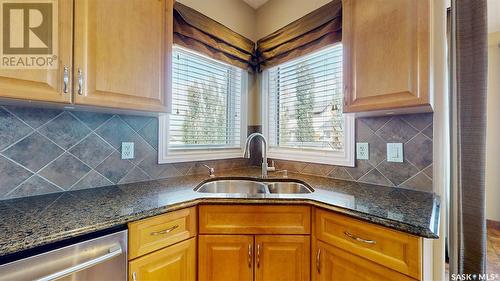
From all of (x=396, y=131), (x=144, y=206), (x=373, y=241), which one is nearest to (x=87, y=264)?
(x=144, y=206)

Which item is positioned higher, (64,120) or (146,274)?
(64,120)

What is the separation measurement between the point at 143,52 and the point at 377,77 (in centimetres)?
134

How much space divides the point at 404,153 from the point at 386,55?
2.02 ft

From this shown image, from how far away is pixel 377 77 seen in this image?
122cm

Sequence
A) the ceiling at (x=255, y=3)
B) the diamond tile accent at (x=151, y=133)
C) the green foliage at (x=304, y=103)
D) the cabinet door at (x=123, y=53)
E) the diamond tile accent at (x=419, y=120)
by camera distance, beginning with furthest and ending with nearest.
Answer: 1. the ceiling at (x=255, y=3)
2. the green foliage at (x=304, y=103)
3. the diamond tile accent at (x=151, y=133)
4. the diamond tile accent at (x=419, y=120)
5. the cabinet door at (x=123, y=53)

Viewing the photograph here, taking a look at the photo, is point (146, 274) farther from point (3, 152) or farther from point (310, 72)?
point (310, 72)

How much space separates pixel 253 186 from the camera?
1.78 meters

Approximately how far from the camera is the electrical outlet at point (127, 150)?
59.5 inches

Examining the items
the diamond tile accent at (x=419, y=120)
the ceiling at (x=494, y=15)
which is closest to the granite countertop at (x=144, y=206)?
the diamond tile accent at (x=419, y=120)

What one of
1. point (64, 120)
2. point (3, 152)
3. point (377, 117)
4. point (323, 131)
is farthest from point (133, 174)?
point (377, 117)

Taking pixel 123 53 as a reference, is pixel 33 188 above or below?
below

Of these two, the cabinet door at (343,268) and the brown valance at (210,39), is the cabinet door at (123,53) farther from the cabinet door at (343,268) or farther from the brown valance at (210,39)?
the cabinet door at (343,268)

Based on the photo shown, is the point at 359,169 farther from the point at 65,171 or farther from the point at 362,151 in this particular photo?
the point at 65,171

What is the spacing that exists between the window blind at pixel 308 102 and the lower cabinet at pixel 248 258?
0.93 metres
